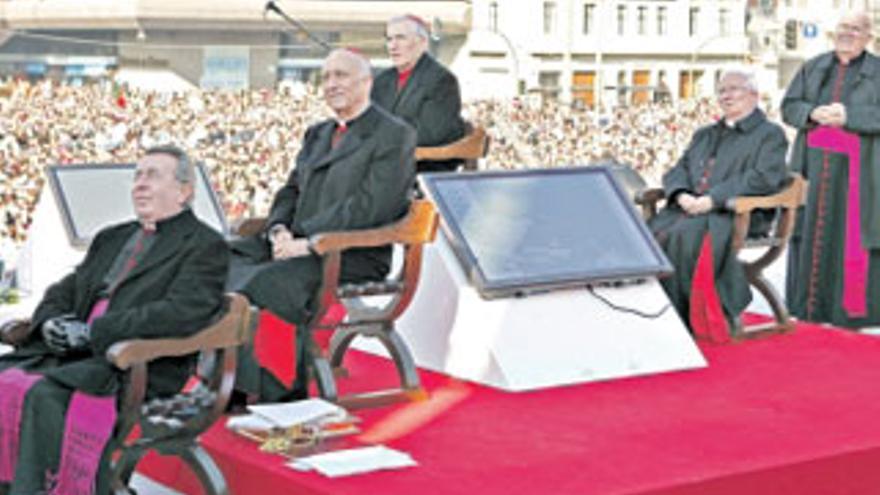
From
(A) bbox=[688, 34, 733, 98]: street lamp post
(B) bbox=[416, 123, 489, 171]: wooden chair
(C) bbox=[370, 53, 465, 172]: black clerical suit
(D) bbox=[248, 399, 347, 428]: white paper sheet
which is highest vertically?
(C) bbox=[370, 53, 465, 172]: black clerical suit

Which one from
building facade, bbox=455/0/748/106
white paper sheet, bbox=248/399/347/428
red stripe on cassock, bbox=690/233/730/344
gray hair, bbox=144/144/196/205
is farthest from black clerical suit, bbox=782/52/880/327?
building facade, bbox=455/0/748/106

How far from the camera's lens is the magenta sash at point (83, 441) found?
442 cm

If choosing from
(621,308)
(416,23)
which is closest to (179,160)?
(621,308)

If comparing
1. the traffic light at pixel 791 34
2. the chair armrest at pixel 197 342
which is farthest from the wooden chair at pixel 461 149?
the traffic light at pixel 791 34

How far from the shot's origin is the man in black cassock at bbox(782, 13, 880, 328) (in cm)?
800

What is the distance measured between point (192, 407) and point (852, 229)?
455 cm

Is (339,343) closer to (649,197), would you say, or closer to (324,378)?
(324,378)

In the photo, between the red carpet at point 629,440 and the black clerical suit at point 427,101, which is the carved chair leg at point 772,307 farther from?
the black clerical suit at point 427,101

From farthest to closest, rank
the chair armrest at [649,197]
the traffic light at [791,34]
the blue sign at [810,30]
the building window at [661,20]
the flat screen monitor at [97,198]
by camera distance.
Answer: the blue sign at [810,30], the building window at [661,20], the traffic light at [791,34], the flat screen monitor at [97,198], the chair armrest at [649,197]

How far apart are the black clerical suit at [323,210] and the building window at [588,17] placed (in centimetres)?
5937

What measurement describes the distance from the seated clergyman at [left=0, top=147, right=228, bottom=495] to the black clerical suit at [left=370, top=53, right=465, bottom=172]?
2.86 m

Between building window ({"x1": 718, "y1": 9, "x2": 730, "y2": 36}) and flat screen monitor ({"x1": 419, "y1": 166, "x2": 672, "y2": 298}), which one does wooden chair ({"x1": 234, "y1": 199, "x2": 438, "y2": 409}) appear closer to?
flat screen monitor ({"x1": 419, "y1": 166, "x2": 672, "y2": 298})

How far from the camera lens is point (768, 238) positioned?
745 centimetres

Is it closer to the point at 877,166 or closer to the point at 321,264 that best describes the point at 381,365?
the point at 321,264
